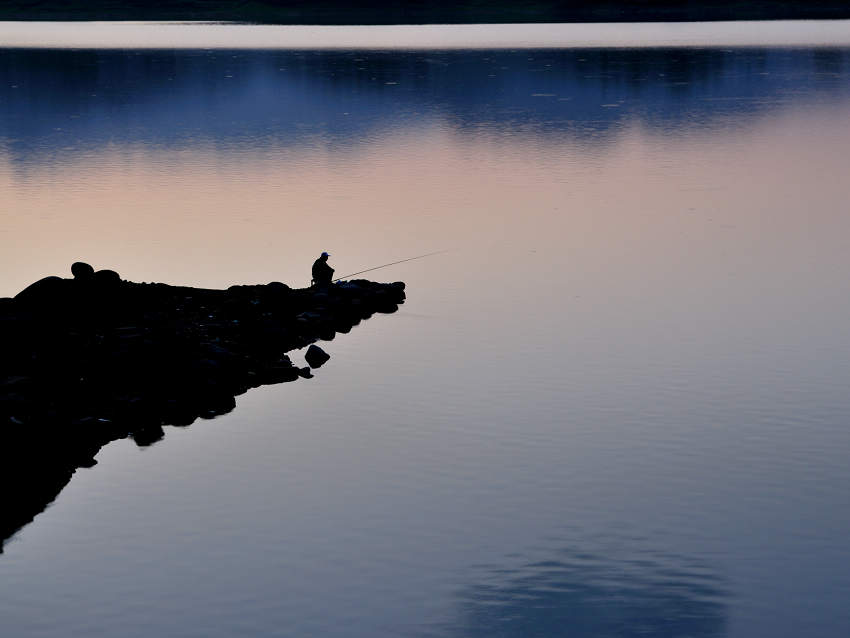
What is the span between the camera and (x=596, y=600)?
1891 cm

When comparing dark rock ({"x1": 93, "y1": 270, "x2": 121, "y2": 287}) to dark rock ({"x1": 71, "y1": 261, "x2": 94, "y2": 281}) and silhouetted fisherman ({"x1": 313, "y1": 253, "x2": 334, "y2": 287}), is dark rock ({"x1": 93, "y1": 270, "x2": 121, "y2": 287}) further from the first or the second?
silhouetted fisherman ({"x1": 313, "y1": 253, "x2": 334, "y2": 287})

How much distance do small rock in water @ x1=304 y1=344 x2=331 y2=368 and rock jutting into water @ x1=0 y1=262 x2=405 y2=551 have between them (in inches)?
1.2

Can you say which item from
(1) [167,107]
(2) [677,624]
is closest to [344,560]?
(2) [677,624]

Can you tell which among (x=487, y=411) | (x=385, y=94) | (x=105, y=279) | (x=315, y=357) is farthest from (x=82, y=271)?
(x=385, y=94)

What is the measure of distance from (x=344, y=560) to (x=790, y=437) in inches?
360

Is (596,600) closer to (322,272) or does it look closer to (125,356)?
(125,356)

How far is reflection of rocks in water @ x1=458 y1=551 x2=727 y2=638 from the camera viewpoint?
59.4 feet

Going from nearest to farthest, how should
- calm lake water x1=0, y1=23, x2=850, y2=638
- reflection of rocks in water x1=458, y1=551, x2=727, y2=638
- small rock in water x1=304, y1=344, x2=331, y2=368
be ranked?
1. reflection of rocks in water x1=458, y1=551, x2=727, y2=638
2. calm lake water x1=0, y1=23, x2=850, y2=638
3. small rock in water x1=304, y1=344, x2=331, y2=368

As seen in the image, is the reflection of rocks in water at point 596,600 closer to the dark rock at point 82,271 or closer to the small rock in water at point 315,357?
the small rock in water at point 315,357

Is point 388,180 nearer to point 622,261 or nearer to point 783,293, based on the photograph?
point 622,261

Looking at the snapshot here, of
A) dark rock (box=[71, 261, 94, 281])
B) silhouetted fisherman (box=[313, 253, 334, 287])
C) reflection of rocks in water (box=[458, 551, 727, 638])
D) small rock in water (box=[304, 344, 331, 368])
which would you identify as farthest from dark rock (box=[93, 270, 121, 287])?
reflection of rocks in water (box=[458, 551, 727, 638])

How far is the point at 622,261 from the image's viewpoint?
41.4 meters

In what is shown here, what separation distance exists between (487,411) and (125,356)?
7156 millimetres

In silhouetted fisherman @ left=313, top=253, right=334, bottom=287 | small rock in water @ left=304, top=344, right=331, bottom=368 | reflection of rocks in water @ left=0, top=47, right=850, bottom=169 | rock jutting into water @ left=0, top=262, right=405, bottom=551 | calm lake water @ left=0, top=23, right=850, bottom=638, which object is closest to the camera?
calm lake water @ left=0, top=23, right=850, bottom=638
